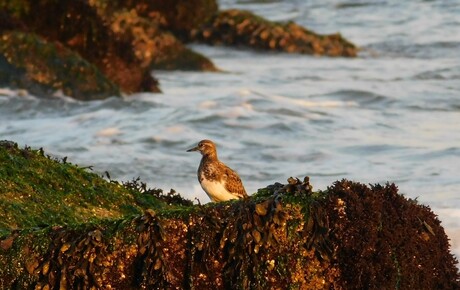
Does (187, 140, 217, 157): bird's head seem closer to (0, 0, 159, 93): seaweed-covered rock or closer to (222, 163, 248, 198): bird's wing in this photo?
(222, 163, 248, 198): bird's wing

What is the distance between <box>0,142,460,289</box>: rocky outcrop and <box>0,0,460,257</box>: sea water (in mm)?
3029

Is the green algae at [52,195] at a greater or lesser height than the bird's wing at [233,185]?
greater

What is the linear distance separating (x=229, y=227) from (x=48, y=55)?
1022 cm

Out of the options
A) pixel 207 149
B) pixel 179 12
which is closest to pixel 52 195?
pixel 207 149

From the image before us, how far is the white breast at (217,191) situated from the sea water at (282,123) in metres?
1.86

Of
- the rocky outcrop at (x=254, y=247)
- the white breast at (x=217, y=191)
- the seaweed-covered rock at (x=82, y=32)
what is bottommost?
the seaweed-covered rock at (x=82, y=32)

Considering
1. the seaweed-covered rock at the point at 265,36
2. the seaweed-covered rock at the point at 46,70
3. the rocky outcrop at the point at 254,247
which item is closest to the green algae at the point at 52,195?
the rocky outcrop at the point at 254,247

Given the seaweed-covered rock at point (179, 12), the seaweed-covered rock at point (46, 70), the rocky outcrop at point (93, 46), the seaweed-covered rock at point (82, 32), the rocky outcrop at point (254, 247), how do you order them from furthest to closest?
the seaweed-covered rock at point (179, 12), the seaweed-covered rock at point (82, 32), the rocky outcrop at point (93, 46), the seaweed-covered rock at point (46, 70), the rocky outcrop at point (254, 247)

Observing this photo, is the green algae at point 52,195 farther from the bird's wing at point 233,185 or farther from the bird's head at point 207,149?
the bird's head at point 207,149

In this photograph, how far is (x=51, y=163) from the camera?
696 cm

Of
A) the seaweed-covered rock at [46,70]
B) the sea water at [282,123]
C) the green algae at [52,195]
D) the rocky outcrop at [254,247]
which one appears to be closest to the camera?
the rocky outcrop at [254,247]

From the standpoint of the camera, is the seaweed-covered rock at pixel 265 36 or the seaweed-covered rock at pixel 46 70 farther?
the seaweed-covered rock at pixel 265 36

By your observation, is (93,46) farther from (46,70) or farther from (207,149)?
(207,149)

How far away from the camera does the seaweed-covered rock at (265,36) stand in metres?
22.7
